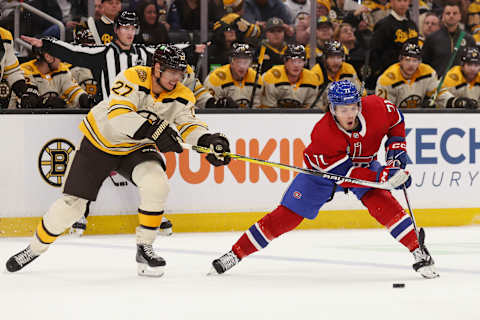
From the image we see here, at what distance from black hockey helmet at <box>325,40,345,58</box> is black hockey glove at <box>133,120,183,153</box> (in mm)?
A: 2944


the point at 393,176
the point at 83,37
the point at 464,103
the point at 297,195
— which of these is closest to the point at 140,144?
the point at 297,195

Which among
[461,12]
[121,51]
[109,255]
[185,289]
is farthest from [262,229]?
[461,12]

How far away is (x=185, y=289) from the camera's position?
12.6ft

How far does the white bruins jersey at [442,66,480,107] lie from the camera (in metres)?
7.12

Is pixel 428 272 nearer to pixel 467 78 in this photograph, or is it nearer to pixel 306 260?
pixel 306 260

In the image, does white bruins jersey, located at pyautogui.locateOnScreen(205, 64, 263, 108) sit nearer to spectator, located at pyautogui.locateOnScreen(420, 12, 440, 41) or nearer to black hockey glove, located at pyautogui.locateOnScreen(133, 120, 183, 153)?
spectator, located at pyautogui.locateOnScreen(420, 12, 440, 41)

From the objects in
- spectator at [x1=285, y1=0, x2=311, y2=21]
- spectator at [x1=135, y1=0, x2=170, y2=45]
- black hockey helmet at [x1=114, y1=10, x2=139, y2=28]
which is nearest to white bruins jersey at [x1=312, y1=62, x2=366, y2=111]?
spectator at [x1=285, y1=0, x2=311, y2=21]

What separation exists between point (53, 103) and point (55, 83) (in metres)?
0.38

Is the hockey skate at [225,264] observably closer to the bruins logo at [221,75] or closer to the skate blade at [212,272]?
the skate blade at [212,272]

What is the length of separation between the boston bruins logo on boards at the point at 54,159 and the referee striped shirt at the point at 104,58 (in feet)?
1.43

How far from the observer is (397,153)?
4.12 m

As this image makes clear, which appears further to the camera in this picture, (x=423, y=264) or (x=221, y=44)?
(x=221, y=44)

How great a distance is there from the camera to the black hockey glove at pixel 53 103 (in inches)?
229

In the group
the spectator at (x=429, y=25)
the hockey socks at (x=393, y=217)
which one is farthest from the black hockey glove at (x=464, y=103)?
the hockey socks at (x=393, y=217)
